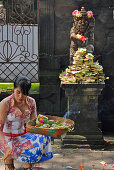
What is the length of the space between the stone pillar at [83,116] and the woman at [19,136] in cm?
260

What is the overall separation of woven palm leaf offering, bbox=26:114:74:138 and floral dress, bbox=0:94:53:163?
0.38ft

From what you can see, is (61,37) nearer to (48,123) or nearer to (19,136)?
(48,123)

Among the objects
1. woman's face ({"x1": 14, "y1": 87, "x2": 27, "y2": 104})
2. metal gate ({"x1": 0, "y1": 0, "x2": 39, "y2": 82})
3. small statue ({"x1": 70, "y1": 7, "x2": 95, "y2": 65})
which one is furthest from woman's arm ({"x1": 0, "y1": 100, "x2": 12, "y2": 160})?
metal gate ({"x1": 0, "y1": 0, "x2": 39, "y2": 82})

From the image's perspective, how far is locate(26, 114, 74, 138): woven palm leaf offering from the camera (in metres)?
5.00

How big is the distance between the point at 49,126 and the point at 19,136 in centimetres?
51


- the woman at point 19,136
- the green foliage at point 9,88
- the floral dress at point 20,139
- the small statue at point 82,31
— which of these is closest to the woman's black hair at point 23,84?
the woman at point 19,136

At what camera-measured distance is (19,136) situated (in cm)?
514

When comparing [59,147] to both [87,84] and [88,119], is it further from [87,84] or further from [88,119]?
[87,84]

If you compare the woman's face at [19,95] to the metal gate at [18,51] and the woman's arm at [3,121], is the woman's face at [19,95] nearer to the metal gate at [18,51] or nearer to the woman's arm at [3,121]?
the woman's arm at [3,121]

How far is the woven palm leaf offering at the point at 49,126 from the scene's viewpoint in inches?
197

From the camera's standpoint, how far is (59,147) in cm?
769

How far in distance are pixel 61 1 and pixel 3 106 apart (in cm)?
477

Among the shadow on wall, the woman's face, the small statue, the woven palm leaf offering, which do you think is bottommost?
the shadow on wall

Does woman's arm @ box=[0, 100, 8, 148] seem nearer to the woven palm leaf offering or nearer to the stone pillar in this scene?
the woven palm leaf offering
